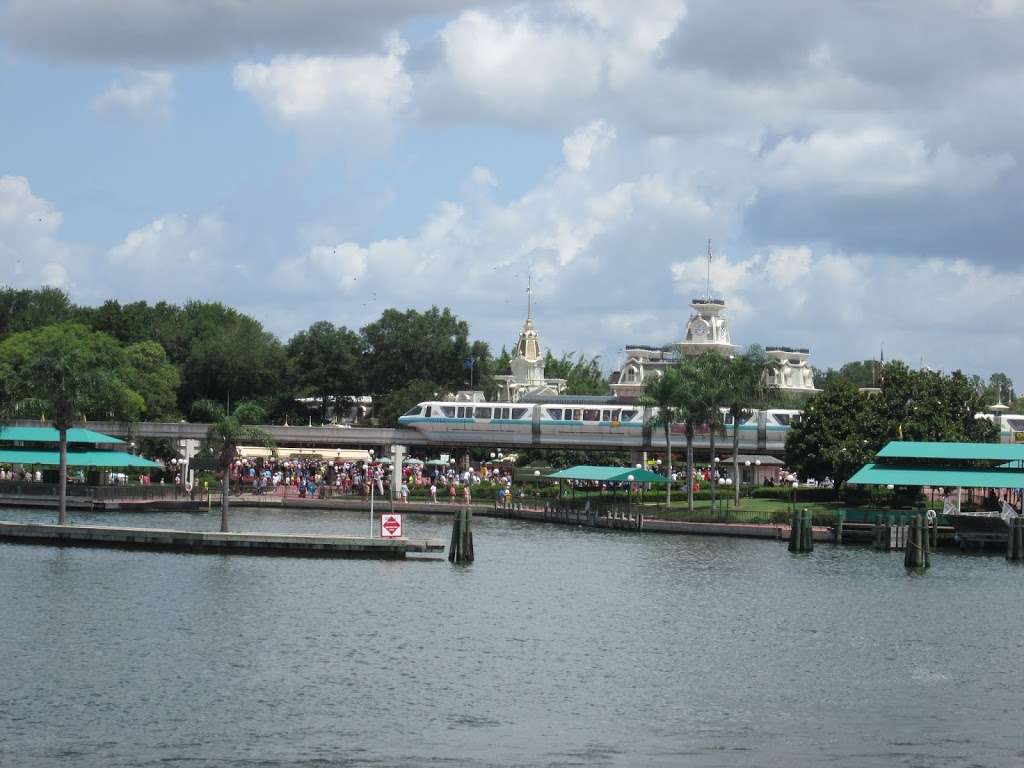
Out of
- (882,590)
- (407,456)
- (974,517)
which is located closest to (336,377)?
(407,456)

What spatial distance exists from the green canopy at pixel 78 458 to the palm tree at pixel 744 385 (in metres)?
34.2

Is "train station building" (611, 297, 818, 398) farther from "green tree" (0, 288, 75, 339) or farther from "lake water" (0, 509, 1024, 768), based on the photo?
"lake water" (0, 509, 1024, 768)

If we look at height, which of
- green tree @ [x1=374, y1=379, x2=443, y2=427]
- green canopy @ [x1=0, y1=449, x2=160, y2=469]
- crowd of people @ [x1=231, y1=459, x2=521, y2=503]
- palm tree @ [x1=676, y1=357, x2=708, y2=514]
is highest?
green tree @ [x1=374, y1=379, x2=443, y2=427]

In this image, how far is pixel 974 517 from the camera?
248ft

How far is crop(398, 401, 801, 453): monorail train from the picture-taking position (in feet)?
404

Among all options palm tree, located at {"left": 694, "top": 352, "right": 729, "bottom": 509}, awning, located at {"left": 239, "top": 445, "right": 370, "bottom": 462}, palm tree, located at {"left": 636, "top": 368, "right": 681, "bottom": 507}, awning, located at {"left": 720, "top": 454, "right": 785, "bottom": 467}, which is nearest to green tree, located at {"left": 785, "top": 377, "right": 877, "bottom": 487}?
palm tree, located at {"left": 694, "top": 352, "right": 729, "bottom": 509}

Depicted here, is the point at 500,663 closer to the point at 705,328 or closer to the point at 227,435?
the point at 227,435

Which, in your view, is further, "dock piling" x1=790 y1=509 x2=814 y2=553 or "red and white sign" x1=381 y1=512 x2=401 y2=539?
"dock piling" x1=790 y1=509 x2=814 y2=553

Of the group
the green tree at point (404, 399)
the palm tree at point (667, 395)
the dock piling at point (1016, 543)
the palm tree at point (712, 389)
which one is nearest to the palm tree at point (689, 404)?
the palm tree at point (712, 389)

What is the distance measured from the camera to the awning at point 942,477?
78812 millimetres

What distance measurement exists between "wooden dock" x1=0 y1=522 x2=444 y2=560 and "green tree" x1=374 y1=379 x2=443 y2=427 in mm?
91830

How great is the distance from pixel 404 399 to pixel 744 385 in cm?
7555

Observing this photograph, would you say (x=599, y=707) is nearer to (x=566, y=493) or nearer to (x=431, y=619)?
(x=431, y=619)

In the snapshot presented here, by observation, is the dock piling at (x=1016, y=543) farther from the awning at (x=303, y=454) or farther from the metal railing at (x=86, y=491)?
the awning at (x=303, y=454)
